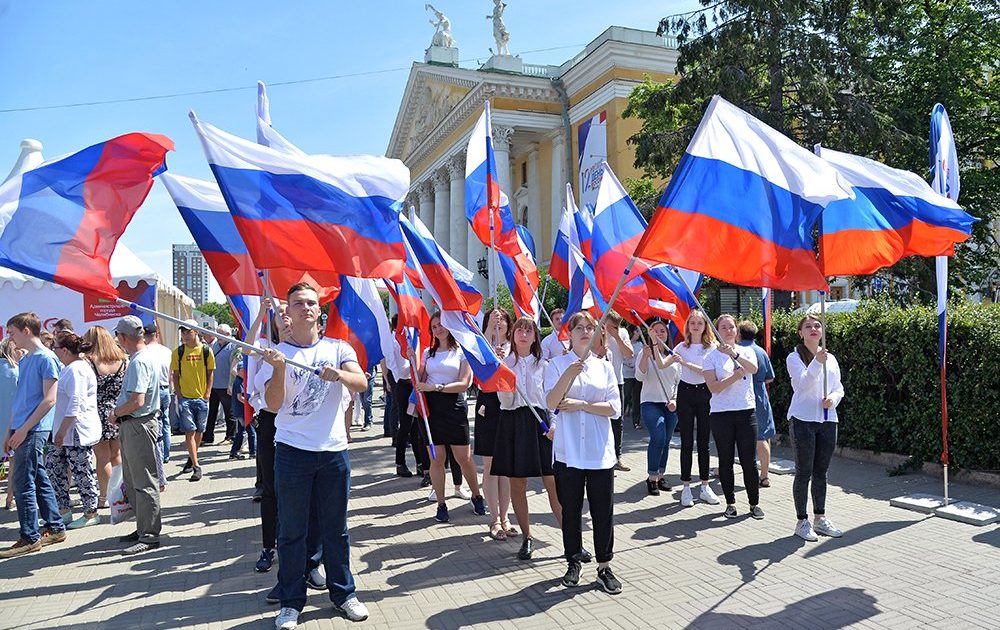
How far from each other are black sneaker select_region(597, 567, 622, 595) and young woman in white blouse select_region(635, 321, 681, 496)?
300 cm

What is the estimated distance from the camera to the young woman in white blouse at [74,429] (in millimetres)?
7094

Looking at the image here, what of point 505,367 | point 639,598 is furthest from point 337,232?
point 639,598

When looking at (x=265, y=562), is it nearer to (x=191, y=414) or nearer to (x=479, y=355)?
(x=479, y=355)

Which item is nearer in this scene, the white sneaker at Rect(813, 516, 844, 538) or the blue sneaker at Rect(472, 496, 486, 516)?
the white sneaker at Rect(813, 516, 844, 538)

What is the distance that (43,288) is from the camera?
13211 mm

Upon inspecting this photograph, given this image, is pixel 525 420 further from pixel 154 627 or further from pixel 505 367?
pixel 154 627

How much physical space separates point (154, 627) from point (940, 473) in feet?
26.8

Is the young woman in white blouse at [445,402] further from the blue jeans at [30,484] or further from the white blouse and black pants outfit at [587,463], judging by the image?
the blue jeans at [30,484]

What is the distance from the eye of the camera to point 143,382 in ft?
21.4

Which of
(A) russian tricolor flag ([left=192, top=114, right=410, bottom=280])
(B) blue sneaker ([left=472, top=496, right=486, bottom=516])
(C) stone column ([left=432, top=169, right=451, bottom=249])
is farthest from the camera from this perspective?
(C) stone column ([left=432, top=169, right=451, bottom=249])

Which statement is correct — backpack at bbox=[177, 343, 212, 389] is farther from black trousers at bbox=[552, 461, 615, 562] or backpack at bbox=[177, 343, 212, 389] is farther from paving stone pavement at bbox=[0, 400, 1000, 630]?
Result: black trousers at bbox=[552, 461, 615, 562]

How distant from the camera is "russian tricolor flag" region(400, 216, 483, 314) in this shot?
22.2 ft

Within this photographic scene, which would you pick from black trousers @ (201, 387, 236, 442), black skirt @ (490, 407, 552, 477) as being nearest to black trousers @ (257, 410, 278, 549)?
black skirt @ (490, 407, 552, 477)

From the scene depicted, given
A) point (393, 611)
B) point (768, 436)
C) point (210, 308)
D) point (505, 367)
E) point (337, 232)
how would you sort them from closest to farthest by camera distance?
1. point (393, 611)
2. point (337, 232)
3. point (505, 367)
4. point (768, 436)
5. point (210, 308)
